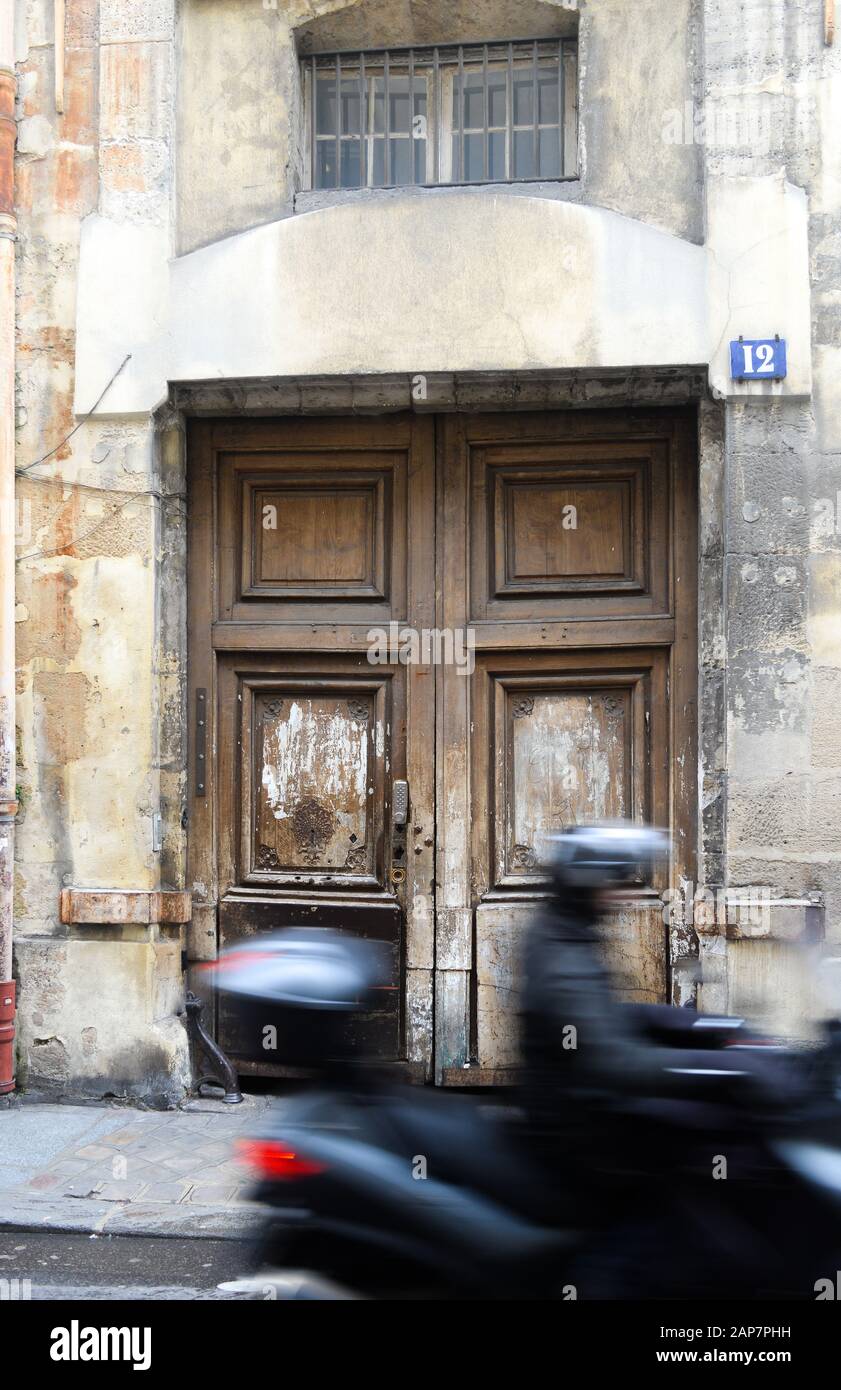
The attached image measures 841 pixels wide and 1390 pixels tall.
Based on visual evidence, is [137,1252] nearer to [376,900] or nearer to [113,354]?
[376,900]

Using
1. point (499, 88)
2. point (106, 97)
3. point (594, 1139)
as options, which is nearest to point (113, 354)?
point (106, 97)

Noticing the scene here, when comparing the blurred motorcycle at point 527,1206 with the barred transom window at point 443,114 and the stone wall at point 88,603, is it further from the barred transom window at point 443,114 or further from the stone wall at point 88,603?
the barred transom window at point 443,114

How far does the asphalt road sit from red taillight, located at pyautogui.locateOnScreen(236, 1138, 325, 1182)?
4.20 ft

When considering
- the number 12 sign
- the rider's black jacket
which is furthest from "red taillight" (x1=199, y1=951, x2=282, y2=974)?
the number 12 sign

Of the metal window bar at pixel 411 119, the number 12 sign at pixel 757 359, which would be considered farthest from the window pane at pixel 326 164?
the number 12 sign at pixel 757 359

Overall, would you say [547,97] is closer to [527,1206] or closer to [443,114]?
[443,114]

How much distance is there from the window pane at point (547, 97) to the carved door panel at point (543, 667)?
138cm

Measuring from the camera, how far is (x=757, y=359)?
5398 mm

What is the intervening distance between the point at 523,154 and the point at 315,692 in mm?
2686

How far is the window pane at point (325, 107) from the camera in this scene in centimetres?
604

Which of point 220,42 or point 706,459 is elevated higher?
point 220,42

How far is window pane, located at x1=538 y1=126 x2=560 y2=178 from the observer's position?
5.90 m

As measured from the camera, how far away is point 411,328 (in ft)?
18.6

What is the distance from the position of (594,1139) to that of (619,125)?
4554 millimetres
